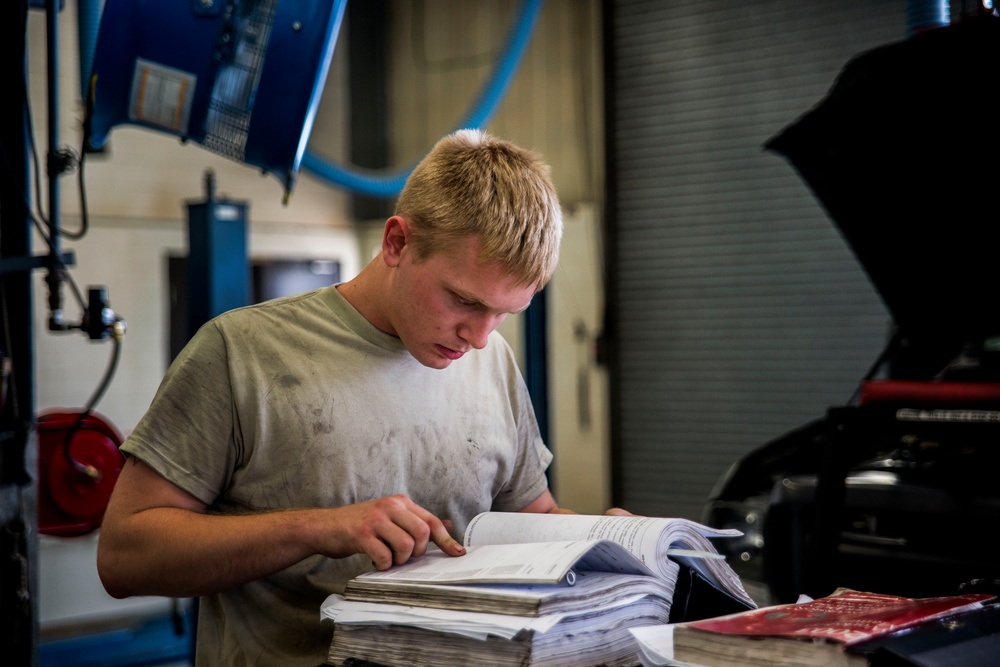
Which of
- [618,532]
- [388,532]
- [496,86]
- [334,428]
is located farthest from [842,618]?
[496,86]

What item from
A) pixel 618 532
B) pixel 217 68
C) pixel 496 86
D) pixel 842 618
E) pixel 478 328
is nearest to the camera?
pixel 842 618

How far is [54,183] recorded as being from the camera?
2160 millimetres

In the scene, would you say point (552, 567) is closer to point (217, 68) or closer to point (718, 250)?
point (217, 68)

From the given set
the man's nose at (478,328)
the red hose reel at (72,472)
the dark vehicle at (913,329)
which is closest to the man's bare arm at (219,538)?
the man's nose at (478,328)

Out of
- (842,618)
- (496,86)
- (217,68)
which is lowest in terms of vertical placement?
(842,618)

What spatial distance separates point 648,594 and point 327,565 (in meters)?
0.55

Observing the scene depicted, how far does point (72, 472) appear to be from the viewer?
255cm

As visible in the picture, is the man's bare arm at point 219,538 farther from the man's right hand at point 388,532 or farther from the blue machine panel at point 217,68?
Result: the blue machine panel at point 217,68

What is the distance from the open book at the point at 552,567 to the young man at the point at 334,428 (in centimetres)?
6

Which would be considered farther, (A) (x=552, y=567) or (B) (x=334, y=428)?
(B) (x=334, y=428)

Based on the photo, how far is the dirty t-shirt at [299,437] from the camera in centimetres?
150

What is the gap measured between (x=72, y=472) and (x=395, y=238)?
146 centimetres

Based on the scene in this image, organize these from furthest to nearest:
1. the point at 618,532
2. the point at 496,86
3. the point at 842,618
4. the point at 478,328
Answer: the point at 496,86 → the point at 478,328 → the point at 618,532 → the point at 842,618

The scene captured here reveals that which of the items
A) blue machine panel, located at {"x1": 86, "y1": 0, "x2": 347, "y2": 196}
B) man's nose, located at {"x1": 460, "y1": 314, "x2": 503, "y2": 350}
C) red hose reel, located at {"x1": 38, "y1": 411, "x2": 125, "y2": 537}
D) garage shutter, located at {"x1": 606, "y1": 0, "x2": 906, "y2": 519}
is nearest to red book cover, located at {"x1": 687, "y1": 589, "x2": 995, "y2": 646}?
man's nose, located at {"x1": 460, "y1": 314, "x2": 503, "y2": 350}
